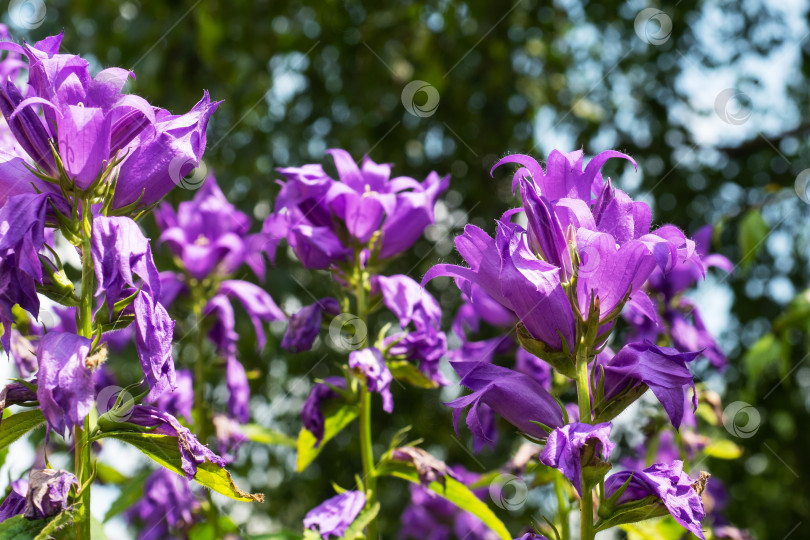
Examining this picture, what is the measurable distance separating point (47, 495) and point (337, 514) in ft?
2.33

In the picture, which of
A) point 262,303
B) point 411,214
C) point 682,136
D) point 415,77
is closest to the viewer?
point 411,214

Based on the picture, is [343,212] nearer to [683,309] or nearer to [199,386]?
[199,386]

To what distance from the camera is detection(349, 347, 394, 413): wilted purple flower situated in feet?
5.93

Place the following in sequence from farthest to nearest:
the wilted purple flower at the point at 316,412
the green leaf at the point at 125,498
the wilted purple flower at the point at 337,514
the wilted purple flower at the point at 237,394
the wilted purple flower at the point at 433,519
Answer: the wilted purple flower at the point at 433,519, the wilted purple flower at the point at 237,394, the green leaf at the point at 125,498, the wilted purple flower at the point at 316,412, the wilted purple flower at the point at 337,514

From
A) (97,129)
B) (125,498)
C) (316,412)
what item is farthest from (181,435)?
(125,498)

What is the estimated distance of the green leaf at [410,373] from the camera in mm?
1966

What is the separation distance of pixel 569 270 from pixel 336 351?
3255 mm

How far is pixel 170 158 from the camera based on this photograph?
1354 mm

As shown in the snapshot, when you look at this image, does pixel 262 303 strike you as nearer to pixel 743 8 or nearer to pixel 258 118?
pixel 258 118

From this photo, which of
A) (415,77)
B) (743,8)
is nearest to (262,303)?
(415,77)

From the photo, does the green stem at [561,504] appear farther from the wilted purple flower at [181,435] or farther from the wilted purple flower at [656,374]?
the wilted purple flower at [181,435]

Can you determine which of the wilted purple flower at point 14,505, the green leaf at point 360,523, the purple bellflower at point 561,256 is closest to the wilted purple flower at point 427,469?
the green leaf at point 360,523

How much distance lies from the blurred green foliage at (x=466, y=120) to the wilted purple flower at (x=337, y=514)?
9.03 feet

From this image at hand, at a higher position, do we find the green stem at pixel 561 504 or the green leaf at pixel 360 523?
the green stem at pixel 561 504
